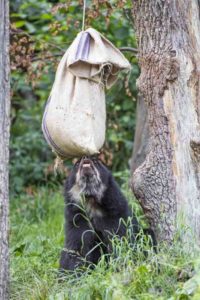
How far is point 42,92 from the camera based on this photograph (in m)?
13.4

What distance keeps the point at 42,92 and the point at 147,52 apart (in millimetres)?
7298

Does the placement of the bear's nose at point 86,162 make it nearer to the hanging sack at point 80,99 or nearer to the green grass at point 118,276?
the green grass at point 118,276

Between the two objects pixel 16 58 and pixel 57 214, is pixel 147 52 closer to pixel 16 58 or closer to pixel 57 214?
pixel 16 58

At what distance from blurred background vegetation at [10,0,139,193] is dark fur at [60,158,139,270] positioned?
1811 mm

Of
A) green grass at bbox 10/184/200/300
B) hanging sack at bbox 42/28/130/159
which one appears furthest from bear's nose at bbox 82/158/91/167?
hanging sack at bbox 42/28/130/159

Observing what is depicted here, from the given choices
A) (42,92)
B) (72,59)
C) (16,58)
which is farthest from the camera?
(42,92)

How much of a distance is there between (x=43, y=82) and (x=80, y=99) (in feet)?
22.0

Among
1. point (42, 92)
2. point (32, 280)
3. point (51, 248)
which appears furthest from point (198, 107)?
point (42, 92)

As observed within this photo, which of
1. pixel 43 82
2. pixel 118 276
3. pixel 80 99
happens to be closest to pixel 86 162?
pixel 80 99

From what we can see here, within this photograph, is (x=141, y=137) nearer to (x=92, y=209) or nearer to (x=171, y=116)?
(x=92, y=209)

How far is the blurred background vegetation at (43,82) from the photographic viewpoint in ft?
30.0

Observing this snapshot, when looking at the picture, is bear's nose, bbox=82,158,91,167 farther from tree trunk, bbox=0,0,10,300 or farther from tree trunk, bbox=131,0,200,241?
tree trunk, bbox=0,0,10,300

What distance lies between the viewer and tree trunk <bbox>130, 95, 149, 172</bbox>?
935 cm

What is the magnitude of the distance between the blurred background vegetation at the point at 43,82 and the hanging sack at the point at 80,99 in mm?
2226
